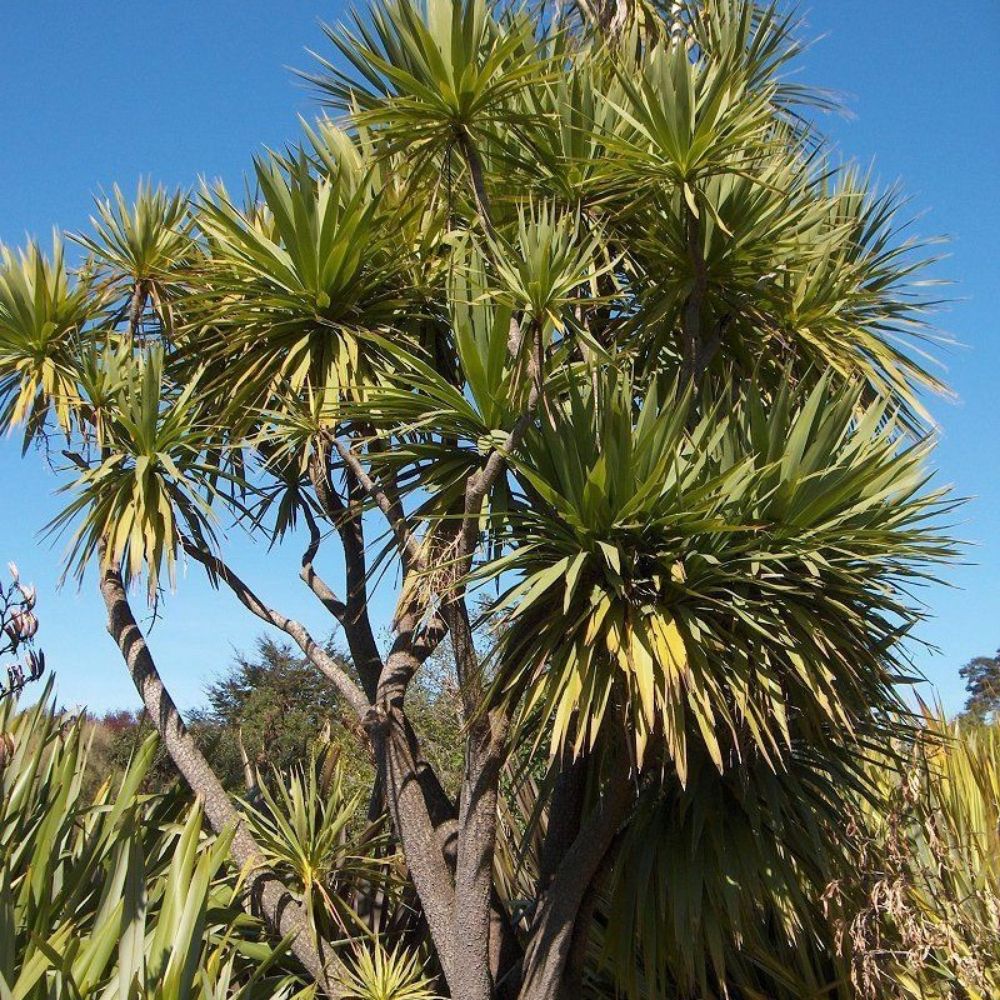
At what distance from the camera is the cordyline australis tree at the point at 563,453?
4430 millimetres

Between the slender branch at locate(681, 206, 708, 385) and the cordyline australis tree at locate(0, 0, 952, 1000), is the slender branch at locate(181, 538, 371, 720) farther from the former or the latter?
the slender branch at locate(681, 206, 708, 385)

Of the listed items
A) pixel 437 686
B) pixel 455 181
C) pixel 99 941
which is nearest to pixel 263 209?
pixel 455 181

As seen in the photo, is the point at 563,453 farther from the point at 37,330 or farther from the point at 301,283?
the point at 37,330

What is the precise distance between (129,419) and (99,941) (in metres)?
2.81

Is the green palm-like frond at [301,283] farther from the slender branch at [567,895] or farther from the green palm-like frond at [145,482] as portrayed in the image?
the slender branch at [567,895]

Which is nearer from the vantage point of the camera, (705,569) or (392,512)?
(705,569)

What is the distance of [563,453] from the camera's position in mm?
4441

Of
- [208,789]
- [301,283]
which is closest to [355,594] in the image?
[208,789]

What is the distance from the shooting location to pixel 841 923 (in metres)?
4.36

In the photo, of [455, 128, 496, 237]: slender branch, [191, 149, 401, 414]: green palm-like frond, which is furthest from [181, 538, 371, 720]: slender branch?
[455, 128, 496, 237]: slender branch

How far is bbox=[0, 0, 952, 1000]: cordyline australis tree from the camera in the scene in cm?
443

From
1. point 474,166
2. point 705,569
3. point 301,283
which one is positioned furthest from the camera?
point 301,283

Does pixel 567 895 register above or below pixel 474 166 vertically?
below

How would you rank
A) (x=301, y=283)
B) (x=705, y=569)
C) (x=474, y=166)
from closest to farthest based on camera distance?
(x=705, y=569)
(x=474, y=166)
(x=301, y=283)
